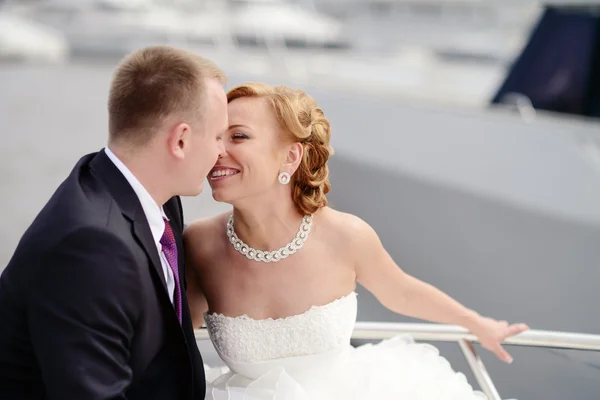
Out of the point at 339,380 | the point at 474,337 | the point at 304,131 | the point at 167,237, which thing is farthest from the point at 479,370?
the point at 167,237

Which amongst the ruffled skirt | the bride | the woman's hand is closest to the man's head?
the bride

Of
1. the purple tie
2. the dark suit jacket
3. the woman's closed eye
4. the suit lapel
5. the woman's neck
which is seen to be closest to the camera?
the dark suit jacket

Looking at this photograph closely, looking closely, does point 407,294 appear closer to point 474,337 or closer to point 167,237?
point 474,337

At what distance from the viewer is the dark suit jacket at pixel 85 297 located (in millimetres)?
964

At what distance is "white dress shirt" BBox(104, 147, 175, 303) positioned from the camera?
1089 millimetres

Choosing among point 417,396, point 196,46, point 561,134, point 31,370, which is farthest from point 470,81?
point 31,370

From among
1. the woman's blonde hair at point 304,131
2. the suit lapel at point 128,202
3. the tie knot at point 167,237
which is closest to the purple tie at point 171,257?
the tie knot at point 167,237

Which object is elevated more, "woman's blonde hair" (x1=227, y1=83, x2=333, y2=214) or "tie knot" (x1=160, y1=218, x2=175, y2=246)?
"woman's blonde hair" (x1=227, y1=83, x2=333, y2=214)

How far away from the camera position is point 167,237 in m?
1.22

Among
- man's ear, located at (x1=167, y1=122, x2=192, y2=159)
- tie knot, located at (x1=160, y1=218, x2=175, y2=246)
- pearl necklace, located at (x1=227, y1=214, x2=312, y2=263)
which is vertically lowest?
pearl necklace, located at (x1=227, y1=214, x2=312, y2=263)

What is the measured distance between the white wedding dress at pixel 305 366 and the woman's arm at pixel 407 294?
0.08 m

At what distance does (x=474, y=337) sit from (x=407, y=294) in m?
0.22

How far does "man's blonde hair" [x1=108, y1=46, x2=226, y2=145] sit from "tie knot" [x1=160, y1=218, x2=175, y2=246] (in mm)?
212

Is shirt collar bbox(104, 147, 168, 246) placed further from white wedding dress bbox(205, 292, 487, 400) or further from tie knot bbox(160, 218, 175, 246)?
white wedding dress bbox(205, 292, 487, 400)
